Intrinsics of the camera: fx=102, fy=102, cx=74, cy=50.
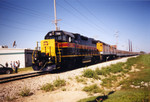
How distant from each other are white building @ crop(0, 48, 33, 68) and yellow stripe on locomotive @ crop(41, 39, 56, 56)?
46.3ft

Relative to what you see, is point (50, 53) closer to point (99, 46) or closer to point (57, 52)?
point (57, 52)

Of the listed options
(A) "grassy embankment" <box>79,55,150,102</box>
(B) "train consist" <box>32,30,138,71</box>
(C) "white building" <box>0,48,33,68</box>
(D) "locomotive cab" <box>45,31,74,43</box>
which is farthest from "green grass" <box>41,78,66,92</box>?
(C) "white building" <box>0,48,33,68</box>

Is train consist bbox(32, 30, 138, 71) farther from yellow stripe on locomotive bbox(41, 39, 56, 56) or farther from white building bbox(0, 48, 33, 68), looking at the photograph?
white building bbox(0, 48, 33, 68)

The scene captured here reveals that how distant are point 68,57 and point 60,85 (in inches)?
195

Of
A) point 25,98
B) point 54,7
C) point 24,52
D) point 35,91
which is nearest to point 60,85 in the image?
point 35,91

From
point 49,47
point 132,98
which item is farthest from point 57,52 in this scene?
point 132,98

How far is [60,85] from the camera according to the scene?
6188 mm

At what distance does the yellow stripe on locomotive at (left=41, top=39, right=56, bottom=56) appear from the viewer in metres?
9.72

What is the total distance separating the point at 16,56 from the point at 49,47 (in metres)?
16.9

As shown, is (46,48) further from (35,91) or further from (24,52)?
(24,52)

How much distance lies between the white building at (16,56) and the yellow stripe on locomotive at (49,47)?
14.1 meters

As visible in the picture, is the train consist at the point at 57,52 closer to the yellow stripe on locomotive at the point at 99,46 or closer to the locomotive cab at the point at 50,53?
the locomotive cab at the point at 50,53

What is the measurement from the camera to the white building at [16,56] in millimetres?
22469

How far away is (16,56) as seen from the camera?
22.9 metres
